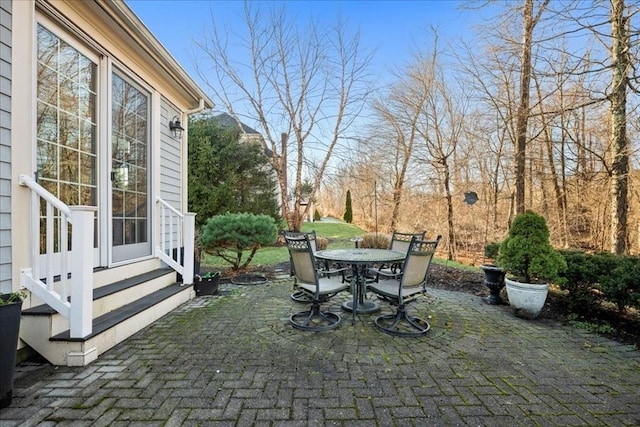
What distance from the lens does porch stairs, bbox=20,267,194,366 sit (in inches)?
102

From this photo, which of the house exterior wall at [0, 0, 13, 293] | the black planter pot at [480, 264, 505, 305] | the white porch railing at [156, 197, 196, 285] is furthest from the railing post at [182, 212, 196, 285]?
the black planter pot at [480, 264, 505, 305]

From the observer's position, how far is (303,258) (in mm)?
3465

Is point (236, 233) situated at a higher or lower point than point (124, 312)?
higher

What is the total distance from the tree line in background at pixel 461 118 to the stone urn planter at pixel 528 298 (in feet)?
7.51

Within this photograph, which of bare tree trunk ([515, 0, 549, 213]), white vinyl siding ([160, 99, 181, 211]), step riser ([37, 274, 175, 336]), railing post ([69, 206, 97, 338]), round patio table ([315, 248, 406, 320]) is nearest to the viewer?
railing post ([69, 206, 97, 338])

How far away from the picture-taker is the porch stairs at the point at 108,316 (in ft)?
8.52

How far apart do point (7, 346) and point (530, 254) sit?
5161mm

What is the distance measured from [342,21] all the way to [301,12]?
163 cm

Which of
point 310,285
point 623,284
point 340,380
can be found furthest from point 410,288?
point 623,284

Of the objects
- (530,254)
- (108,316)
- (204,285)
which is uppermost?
(530,254)

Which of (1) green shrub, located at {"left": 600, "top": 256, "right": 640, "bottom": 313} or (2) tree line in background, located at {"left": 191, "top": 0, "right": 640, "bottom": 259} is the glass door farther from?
(2) tree line in background, located at {"left": 191, "top": 0, "right": 640, "bottom": 259}

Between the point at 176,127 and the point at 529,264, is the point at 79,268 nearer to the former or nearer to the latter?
the point at 176,127

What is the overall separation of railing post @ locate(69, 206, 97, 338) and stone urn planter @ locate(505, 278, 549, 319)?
4.79m

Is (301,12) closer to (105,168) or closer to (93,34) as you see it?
(93,34)
